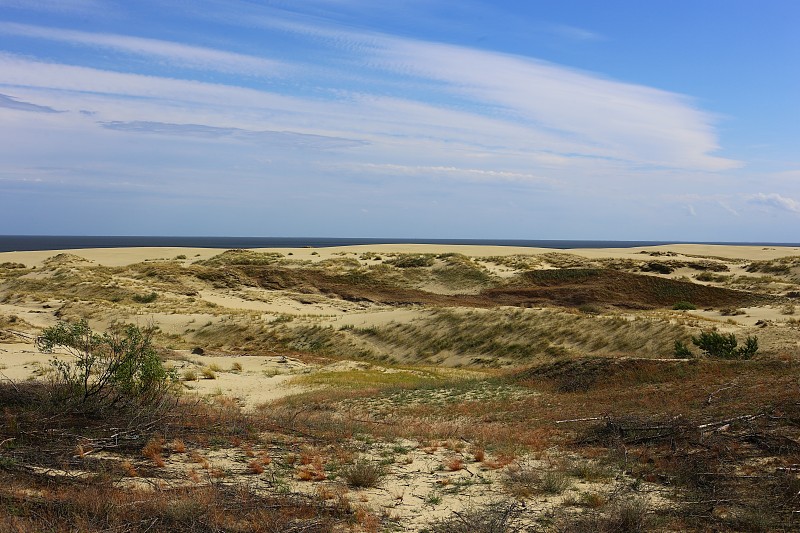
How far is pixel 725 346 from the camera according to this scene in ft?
72.7

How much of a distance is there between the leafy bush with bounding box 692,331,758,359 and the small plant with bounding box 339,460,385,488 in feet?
50.5

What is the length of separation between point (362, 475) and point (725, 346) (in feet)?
56.9

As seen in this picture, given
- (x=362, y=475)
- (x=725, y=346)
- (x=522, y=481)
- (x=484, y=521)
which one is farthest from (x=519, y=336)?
(x=484, y=521)

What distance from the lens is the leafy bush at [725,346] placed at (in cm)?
2134

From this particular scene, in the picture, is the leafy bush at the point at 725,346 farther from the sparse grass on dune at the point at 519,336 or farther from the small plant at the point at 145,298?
the small plant at the point at 145,298

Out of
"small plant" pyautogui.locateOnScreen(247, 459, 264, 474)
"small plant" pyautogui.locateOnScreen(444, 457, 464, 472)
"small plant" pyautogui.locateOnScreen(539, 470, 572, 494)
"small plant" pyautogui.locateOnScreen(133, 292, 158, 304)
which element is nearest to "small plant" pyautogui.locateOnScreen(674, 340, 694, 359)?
"small plant" pyautogui.locateOnScreen(444, 457, 464, 472)

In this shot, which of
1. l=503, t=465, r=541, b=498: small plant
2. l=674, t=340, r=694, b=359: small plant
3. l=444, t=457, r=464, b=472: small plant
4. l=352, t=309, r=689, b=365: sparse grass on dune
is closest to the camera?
l=503, t=465, r=541, b=498: small plant

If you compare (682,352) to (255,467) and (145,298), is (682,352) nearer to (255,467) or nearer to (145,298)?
(255,467)

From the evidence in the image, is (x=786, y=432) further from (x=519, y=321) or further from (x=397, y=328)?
(x=397, y=328)

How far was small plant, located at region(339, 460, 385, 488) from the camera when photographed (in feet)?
30.7

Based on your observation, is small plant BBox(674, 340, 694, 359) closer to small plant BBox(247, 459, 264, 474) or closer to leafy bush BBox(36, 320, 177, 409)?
small plant BBox(247, 459, 264, 474)

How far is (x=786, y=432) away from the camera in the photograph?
10.5m

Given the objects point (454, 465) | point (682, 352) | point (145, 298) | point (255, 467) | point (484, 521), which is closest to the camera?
point (484, 521)

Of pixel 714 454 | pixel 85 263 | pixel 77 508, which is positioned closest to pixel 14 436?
pixel 77 508
